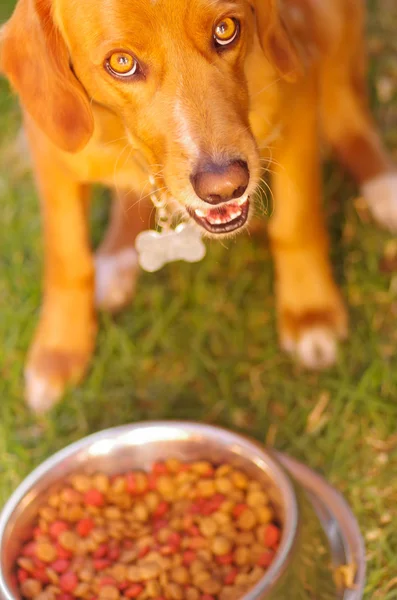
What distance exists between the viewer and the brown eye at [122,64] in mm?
1843

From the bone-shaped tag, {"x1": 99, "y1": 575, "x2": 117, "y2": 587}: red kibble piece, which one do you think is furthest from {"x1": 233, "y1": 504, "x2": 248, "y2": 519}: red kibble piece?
the bone-shaped tag

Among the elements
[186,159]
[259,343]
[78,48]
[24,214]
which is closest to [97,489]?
[259,343]

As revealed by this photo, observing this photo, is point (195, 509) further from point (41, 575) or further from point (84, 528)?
point (41, 575)

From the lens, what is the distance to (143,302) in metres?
2.83

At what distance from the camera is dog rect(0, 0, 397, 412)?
1.85m

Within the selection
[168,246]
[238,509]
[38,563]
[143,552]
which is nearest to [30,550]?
[38,563]

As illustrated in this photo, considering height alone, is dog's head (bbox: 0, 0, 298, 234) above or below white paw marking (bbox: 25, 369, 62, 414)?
above

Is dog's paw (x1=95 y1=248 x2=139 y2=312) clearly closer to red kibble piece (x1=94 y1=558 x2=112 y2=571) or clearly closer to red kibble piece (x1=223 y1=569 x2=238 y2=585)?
red kibble piece (x1=94 y1=558 x2=112 y2=571)

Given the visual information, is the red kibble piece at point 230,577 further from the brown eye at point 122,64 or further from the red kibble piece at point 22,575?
the brown eye at point 122,64

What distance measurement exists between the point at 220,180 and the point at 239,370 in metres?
0.87

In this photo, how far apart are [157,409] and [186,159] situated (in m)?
0.88

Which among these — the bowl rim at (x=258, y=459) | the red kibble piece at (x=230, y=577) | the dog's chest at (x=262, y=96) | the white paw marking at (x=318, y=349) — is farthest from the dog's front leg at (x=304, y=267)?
the red kibble piece at (x=230, y=577)

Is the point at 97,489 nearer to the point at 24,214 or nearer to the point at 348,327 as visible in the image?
the point at 348,327

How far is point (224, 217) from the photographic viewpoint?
1.98 m
